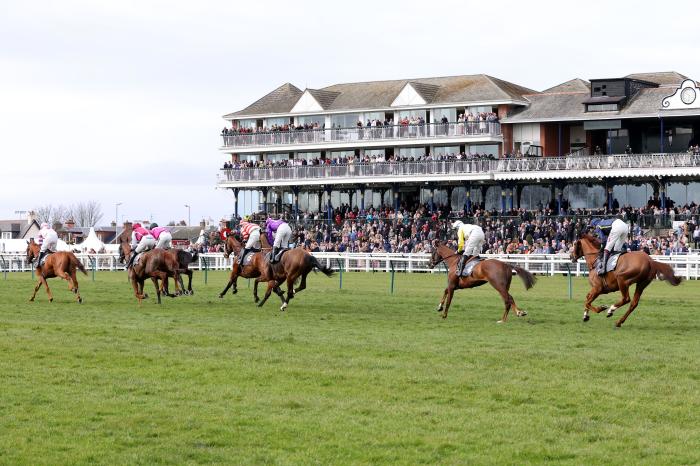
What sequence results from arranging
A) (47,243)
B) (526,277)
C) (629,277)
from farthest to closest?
(47,243) → (526,277) → (629,277)

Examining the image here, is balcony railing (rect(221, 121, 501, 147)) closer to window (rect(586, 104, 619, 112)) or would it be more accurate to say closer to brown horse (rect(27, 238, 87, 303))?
window (rect(586, 104, 619, 112))

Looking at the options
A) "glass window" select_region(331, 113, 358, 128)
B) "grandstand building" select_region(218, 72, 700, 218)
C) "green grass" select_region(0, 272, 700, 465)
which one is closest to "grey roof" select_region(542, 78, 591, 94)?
"grandstand building" select_region(218, 72, 700, 218)

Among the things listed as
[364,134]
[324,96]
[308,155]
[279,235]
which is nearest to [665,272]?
[279,235]

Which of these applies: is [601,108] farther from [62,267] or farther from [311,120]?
[62,267]

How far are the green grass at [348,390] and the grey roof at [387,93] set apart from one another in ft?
129

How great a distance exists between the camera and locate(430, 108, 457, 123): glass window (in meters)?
58.9

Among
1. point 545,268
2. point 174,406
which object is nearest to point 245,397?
point 174,406

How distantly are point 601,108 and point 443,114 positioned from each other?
899cm

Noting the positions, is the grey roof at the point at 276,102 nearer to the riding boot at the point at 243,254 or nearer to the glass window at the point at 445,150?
the glass window at the point at 445,150

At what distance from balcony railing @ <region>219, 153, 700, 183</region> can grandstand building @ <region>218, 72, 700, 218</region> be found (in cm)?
5

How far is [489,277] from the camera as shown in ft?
63.4

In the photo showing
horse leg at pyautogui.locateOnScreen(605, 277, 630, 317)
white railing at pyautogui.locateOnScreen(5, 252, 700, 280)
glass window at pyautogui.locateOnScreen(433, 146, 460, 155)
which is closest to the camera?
horse leg at pyautogui.locateOnScreen(605, 277, 630, 317)

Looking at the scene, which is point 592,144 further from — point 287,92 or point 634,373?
point 634,373

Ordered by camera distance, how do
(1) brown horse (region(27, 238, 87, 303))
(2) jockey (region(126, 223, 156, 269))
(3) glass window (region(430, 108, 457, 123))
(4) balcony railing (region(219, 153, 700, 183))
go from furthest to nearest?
(3) glass window (region(430, 108, 457, 123))
(4) balcony railing (region(219, 153, 700, 183))
(2) jockey (region(126, 223, 156, 269))
(1) brown horse (region(27, 238, 87, 303))
